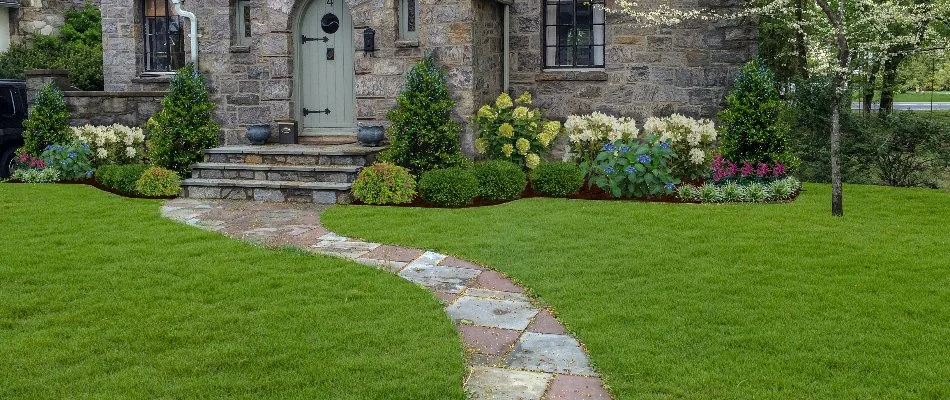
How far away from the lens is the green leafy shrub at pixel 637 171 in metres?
11.5

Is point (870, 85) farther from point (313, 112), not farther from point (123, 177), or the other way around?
point (123, 177)

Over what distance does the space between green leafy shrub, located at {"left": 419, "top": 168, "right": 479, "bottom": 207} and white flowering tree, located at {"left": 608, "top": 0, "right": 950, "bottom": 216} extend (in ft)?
12.0

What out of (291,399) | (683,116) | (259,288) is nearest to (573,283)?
(259,288)

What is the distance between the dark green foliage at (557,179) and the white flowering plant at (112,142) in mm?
6832

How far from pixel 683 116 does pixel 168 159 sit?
25.2 feet

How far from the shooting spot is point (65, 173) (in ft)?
46.2

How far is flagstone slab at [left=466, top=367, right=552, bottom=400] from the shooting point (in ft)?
16.2

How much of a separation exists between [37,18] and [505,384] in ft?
63.1

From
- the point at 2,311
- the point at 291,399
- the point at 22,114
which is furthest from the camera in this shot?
the point at 22,114

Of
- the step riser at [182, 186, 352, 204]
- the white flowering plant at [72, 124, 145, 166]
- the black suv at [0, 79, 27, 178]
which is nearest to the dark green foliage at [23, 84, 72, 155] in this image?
the white flowering plant at [72, 124, 145, 166]

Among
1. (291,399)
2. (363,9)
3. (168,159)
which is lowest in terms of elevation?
(291,399)

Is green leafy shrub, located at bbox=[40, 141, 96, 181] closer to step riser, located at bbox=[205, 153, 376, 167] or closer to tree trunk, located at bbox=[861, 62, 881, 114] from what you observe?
step riser, located at bbox=[205, 153, 376, 167]

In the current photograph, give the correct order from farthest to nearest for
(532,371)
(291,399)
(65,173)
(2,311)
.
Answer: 1. (65,173)
2. (2,311)
3. (532,371)
4. (291,399)

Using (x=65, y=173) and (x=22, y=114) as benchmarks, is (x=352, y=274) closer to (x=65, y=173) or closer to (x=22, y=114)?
(x=65, y=173)
